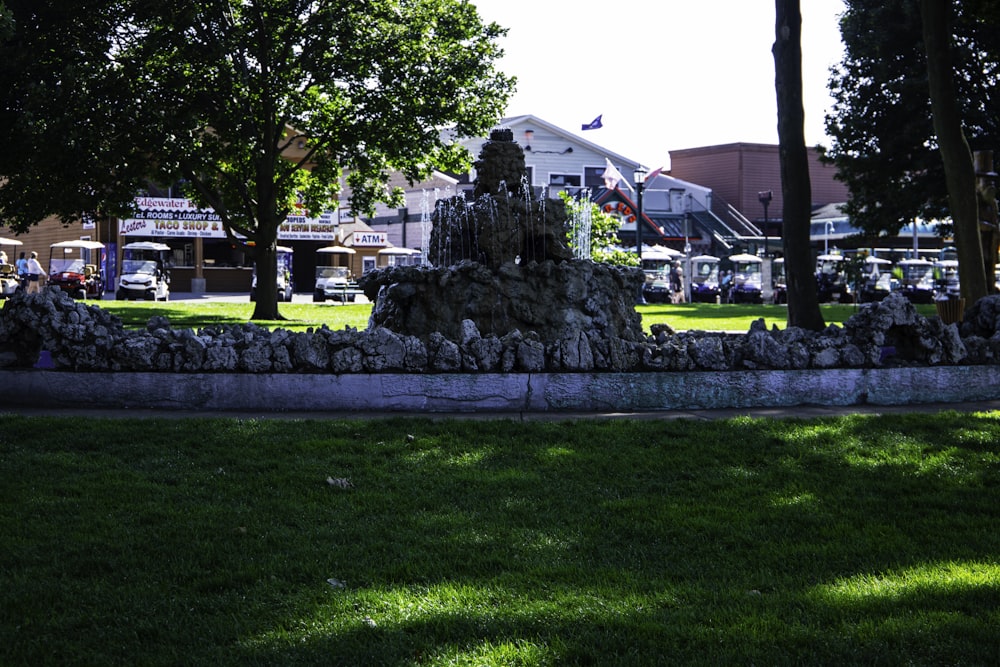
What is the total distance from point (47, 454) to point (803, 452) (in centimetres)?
459

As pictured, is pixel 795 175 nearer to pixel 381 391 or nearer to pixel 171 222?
pixel 381 391

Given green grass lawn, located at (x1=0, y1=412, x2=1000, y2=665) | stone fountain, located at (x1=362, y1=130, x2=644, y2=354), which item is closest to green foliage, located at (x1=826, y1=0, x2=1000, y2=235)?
stone fountain, located at (x1=362, y1=130, x2=644, y2=354)

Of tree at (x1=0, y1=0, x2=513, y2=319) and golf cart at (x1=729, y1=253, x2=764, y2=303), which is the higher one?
tree at (x1=0, y1=0, x2=513, y2=319)

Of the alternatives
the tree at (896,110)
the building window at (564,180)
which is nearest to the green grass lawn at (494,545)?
the tree at (896,110)

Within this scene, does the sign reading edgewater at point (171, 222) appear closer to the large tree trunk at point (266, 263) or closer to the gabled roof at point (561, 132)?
the gabled roof at point (561, 132)

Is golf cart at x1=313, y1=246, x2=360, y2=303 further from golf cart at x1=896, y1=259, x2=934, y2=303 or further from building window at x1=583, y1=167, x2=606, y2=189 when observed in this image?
→ golf cart at x1=896, y1=259, x2=934, y2=303

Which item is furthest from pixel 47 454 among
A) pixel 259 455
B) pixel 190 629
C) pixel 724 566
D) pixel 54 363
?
pixel 724 566

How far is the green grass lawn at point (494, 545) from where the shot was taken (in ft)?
10.7

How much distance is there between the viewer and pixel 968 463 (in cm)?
611

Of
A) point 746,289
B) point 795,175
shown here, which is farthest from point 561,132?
point 795,175

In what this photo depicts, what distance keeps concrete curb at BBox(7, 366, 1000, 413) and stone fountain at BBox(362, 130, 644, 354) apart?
235 centimetres

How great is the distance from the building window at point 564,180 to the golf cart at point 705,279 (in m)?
7.27

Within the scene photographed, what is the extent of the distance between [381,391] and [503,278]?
333cm

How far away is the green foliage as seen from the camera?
27.0 metres
